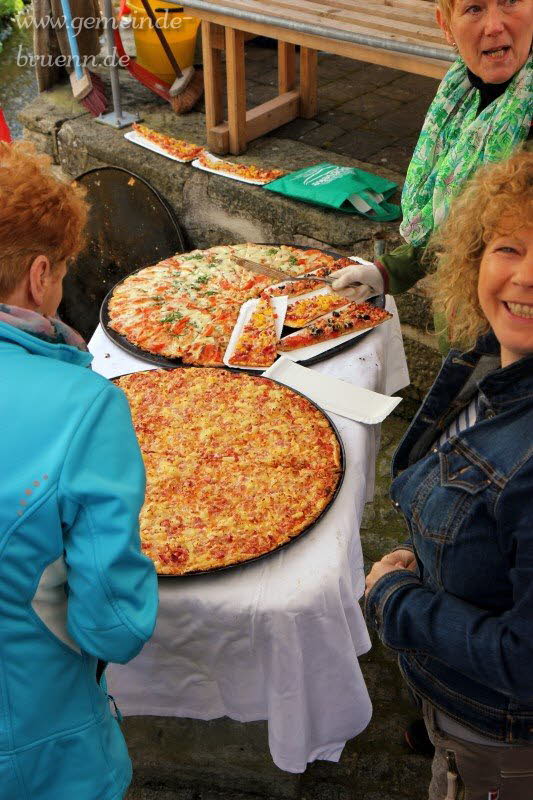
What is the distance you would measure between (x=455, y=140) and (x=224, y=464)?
132 centimetres

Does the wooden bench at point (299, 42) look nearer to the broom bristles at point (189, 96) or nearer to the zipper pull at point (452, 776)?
the broom bristles at point (189, 96)

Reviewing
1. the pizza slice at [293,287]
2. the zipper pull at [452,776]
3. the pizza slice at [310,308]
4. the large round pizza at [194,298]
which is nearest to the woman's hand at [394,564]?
the zipper pull at [452,776]

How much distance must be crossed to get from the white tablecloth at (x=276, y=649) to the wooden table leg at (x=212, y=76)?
343 cm

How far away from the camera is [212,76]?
4855 millimetres

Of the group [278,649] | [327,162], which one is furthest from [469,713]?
[327,162]

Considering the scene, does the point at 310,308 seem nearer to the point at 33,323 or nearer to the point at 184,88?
the point at 33,323

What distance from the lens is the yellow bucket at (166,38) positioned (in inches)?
218

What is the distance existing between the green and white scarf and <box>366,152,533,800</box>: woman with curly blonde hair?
77 cm

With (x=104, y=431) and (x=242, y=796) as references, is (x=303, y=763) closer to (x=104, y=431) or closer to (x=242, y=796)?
(x=242, y=796)

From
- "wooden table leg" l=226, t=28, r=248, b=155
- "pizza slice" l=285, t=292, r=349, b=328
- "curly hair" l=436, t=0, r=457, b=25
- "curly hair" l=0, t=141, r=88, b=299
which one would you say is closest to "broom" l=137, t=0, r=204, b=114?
"wooden table leg" l=226, t=28, r=248, b=155

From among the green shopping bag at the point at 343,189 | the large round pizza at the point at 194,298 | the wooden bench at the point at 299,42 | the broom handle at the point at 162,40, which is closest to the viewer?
the large round pizza at the point at 194,298

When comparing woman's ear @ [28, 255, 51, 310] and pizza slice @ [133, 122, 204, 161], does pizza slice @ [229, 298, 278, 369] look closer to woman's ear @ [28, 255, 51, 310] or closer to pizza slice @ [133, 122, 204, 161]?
woman's ear @ [28, 255, 51, 310]

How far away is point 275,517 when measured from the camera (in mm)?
2135

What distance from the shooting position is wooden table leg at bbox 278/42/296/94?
520 centimetres
